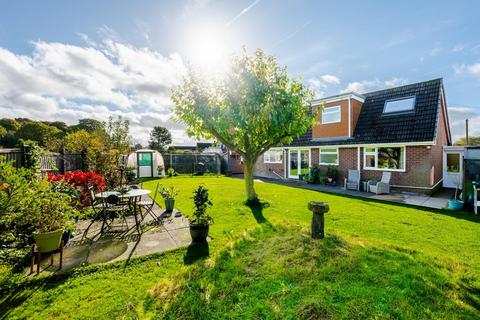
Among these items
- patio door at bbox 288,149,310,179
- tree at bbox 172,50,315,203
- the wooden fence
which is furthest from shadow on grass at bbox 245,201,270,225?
patio door at bbox 288,149,310,179

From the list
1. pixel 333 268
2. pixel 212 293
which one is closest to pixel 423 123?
pixel 333 268

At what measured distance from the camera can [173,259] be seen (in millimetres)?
→ 3879

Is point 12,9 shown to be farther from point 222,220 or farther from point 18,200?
point 222,220

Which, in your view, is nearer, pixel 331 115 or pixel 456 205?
pixel 456 205

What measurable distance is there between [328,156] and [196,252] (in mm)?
12249

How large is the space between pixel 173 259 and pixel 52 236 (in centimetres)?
203

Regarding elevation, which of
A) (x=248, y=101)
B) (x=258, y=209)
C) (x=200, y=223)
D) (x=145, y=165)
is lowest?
(x=258, y=209)

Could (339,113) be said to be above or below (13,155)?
above

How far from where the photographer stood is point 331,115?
44.6 feet

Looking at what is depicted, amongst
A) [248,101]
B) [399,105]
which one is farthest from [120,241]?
[399,105]

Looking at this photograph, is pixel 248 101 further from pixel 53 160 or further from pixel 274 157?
pixel 274 157

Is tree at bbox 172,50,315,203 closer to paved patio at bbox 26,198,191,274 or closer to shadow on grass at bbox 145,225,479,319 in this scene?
paved patio at bbox 26,198,191,274

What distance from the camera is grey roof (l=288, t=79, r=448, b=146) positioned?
34.3 feet

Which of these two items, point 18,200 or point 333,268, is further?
point 333,268
